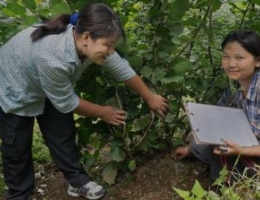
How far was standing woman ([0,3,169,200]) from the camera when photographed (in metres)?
2.05

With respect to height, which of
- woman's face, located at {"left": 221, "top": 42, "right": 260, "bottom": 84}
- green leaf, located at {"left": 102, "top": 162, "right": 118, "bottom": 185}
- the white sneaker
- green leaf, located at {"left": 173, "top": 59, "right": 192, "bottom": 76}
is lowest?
the white sneaker

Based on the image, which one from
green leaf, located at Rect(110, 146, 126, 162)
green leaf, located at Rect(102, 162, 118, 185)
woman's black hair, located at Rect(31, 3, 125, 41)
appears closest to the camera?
woman's black hair, located at Rect(31, 3, 125, 41)

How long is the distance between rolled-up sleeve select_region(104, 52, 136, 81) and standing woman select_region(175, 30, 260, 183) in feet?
1.57

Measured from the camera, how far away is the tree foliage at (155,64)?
7.60ft

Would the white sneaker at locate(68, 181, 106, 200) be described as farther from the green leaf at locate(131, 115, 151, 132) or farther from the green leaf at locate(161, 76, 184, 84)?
the green leaf at locate(161, 76, 184, 84)

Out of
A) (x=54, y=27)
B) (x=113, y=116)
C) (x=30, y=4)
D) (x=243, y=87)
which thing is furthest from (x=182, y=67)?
(x=30, y=4)

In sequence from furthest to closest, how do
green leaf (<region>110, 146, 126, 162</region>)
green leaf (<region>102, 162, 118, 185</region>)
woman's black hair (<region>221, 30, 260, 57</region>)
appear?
green leaf (<region>102, 162, 118, 185</region>)
green leaf (<region>110, 146, 126, 162</region>)
woman's black hair (<region>221, 30, 260, 57</region>)

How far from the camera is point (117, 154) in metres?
2.51

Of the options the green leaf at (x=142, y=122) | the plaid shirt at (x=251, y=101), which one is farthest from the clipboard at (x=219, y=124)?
the green leaf at (x=142, y=122)

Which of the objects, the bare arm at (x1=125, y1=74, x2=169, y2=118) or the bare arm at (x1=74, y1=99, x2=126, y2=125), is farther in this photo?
the bare arm at (x1=125, y1=74, x2=169, y2=118)

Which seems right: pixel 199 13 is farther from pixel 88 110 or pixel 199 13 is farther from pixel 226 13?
pixel 88 110

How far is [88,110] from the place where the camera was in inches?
89.0

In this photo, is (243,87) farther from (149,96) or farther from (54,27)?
(54,27)

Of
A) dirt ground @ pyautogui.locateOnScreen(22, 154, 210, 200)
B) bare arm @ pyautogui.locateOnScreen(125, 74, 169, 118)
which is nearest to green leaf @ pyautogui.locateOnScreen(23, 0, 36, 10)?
bare arm @ pyautogui.locateOnScreen(125, 74, 169, 118)
